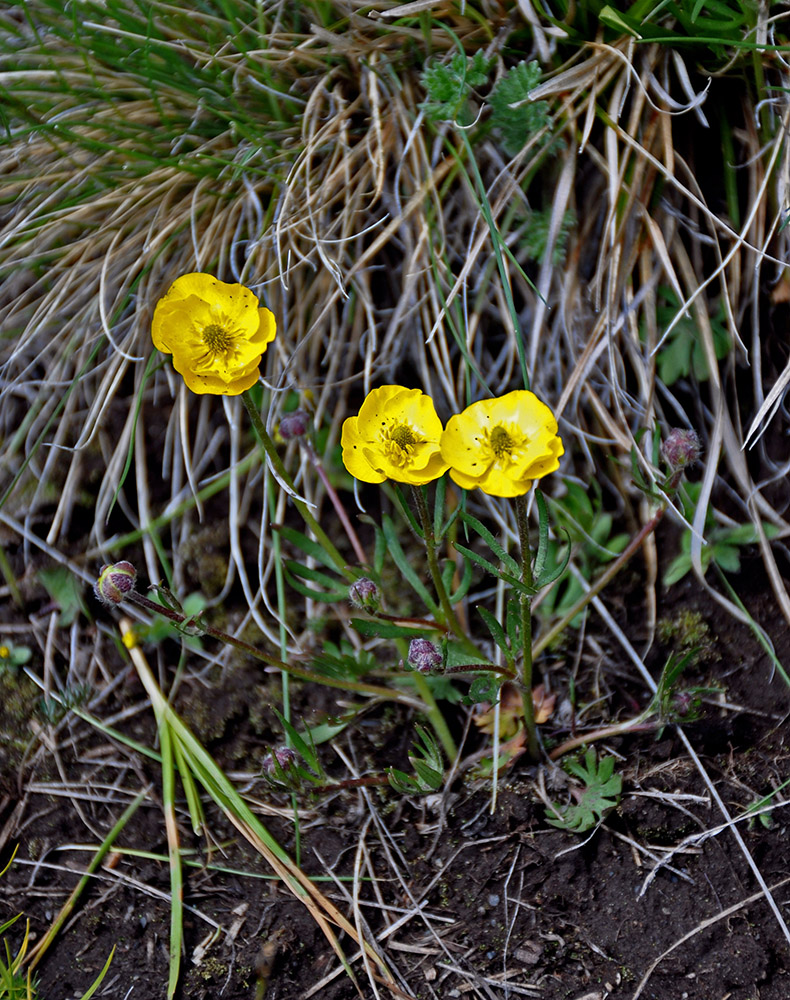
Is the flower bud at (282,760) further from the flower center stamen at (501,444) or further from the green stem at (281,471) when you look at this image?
the flower center stamen at (501,444)

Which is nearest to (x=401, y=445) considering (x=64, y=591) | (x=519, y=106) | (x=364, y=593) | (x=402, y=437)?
(x=402, y=437)

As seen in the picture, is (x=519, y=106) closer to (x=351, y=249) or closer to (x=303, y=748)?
(x=351, y=249)

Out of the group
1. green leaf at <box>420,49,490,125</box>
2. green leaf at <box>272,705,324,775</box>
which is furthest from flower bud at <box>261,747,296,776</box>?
green leaf at <box>420,49,490,125</box>

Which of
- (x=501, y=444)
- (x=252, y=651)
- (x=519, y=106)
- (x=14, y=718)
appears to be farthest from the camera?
(x=14, y=718)

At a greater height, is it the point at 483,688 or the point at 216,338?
the point at 216,338

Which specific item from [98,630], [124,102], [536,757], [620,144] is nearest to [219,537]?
[98,630]

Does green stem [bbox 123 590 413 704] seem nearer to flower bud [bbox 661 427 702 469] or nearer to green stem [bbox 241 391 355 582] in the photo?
green stem [bbox 241 391 355 582]

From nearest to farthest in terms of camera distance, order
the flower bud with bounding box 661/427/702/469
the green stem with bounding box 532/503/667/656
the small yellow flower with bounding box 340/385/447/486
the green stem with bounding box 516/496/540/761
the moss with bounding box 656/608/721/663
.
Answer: the green stem with bounding box 516/496/540/761 → the small yellow flower with bounding box 340/385/447/486 → the flower bud with bounding box 661/427/702/469 → the green stem with bounding box 532/503/667/656 → the moss with bounding box 656/608/721/663
